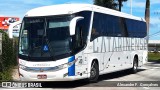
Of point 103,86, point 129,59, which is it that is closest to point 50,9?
point 103,86

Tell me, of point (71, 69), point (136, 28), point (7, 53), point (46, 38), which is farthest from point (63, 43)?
point (136, 28)

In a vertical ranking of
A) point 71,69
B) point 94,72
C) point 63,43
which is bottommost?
point 94,72

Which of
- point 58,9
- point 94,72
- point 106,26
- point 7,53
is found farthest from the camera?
point 7,53

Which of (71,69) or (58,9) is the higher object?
(58,9)

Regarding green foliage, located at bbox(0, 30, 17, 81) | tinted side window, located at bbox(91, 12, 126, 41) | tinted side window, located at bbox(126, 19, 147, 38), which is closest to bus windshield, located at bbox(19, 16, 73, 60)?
tinted side window, located at bbox(91, 12, 126, 41)

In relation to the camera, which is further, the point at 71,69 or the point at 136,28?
the point at 136,28

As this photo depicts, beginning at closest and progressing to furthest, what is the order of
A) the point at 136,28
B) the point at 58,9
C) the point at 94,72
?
the point at 58,9 < the point at 94,72 < the point at 136,28

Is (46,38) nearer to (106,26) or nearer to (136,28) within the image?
(106,26)

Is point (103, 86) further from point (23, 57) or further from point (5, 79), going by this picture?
point (5, 79)

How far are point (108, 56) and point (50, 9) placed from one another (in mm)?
4392

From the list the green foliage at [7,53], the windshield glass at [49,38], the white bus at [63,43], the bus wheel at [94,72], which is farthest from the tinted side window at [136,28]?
the green foliage at [7,53]

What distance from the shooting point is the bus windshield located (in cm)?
1555

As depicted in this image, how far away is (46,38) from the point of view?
51.6 feet

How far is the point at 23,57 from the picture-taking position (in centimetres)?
1598
